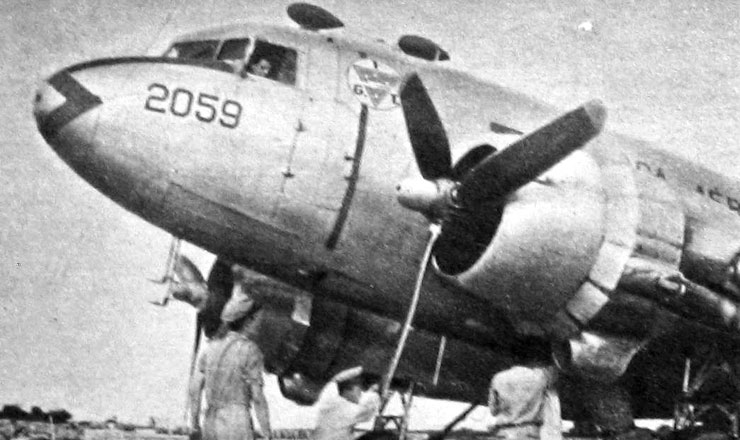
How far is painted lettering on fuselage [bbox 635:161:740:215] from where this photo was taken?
9.91 metres

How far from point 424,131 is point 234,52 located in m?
2.41

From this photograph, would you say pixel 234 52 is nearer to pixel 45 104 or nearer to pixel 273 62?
pixel 273 62

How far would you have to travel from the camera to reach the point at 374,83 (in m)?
9.45

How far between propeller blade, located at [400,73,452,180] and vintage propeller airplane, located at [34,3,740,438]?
0.02 metres

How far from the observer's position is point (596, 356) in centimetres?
855

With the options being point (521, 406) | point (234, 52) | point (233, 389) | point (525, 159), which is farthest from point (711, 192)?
point (233, 389)

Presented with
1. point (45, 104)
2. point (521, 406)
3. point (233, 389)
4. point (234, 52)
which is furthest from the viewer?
point (234, 52)

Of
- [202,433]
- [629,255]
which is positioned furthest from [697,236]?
[202,433]

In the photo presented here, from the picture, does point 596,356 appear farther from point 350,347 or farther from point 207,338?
point 207,338

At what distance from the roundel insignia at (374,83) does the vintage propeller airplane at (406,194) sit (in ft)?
0.06

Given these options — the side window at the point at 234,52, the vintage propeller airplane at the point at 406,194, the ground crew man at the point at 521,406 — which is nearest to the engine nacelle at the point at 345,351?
the vintage propeller airplane at the point at 406,194

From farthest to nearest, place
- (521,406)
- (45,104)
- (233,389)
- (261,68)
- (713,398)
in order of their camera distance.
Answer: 1. (713,398)
2. (261,68)
3. (45,104)
4. (233,389)
5. (521,406)

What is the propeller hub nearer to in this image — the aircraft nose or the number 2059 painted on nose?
the number 2059 painted on nose

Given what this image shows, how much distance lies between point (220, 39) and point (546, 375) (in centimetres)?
517
